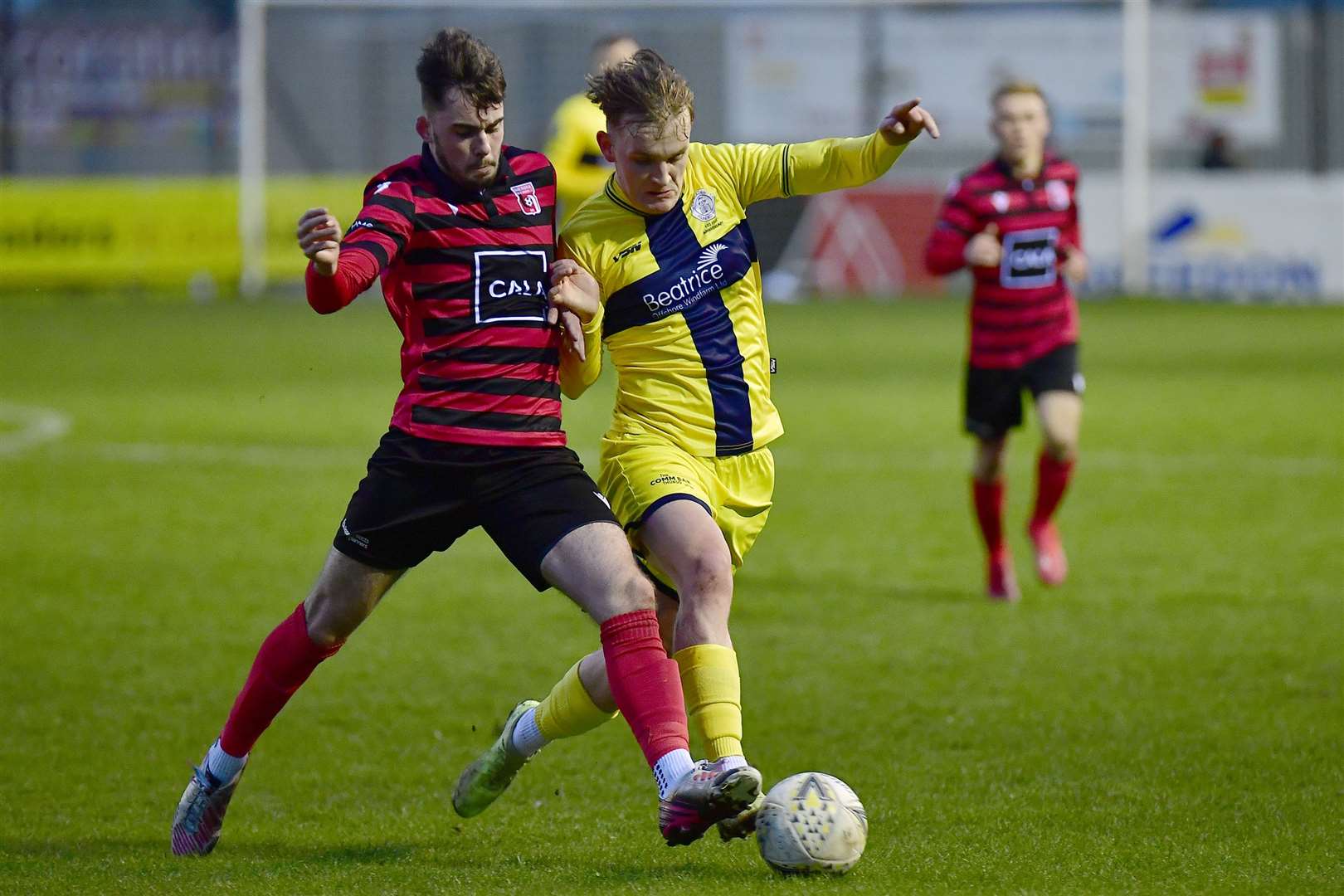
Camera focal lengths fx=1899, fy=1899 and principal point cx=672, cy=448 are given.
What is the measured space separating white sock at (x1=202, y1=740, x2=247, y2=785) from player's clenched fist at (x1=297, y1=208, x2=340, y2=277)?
4.39ft

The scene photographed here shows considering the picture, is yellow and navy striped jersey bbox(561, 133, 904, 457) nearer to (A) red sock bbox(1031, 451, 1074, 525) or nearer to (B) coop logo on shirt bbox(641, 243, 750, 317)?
(B) coop logo on shirt bbox(641, 243, 750, 317)

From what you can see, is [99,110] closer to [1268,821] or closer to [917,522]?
[917,522]

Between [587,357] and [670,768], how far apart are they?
107 centimetres

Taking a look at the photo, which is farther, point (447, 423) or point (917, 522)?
point (917, 522)

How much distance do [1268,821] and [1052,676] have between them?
1862mm

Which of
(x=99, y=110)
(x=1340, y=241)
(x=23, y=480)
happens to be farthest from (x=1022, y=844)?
(x=99, y=110)

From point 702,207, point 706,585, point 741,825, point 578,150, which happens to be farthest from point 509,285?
point 578,150

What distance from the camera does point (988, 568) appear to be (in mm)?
7984

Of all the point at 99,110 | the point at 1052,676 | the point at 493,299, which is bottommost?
the point at 1052,676

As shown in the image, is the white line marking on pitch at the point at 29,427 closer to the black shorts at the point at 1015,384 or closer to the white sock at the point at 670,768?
the black shorts at the point at 1015,384

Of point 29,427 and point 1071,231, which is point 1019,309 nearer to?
point 1071,231

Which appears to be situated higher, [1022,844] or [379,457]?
[379,457]

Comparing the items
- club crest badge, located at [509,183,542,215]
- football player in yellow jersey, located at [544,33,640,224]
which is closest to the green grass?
club crest badge, located at [509,183,542,215]

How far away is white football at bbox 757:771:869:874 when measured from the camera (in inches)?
162
